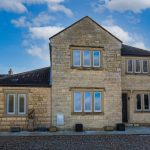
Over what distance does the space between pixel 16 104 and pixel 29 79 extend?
2478mm

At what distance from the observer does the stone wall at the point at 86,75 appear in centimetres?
2388

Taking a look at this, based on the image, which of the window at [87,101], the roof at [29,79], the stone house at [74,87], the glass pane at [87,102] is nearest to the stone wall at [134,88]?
the stone house at [74,87]

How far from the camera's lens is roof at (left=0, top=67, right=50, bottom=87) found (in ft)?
77.5

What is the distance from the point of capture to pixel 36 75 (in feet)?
86.8

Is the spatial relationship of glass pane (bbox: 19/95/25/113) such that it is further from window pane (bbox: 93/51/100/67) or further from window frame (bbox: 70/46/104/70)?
window pane (bbox: 93/51/100/67)

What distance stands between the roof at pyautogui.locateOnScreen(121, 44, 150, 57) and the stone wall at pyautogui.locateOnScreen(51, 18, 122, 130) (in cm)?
255

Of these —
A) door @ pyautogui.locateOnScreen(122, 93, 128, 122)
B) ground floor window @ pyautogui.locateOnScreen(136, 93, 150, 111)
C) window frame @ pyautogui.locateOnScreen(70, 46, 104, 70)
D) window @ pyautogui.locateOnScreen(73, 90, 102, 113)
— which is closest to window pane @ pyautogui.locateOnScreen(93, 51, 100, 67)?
window frame @ pyautogui.locateOnScreen(70, 46, 104, 70)

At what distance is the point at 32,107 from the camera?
23547mm

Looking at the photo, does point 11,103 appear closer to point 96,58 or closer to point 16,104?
point 16,104

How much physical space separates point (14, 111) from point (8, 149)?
9.04 m

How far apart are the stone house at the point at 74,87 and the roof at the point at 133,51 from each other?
2445 millimetres

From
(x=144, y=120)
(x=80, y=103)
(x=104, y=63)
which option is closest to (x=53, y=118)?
(x=80, y=103)

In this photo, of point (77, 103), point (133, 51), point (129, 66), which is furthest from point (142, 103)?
point (77, 103)

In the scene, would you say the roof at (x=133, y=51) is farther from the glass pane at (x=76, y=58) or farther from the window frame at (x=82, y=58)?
the glass pane at (x=76, y=58)
